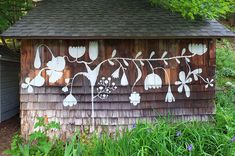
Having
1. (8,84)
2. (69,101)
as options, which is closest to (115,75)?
(69,101)

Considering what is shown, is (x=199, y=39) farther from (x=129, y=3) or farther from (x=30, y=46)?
(x=30, y=46)

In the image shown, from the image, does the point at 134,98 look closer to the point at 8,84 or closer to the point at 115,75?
the point at 115,75

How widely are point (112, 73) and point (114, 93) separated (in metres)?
0.44

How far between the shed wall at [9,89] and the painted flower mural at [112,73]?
3386 mm

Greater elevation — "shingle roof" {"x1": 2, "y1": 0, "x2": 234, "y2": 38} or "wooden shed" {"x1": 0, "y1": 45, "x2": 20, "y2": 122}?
"shingle roof" {"x1": 2, "y1": 0, "x2": 234, "y2": 38}

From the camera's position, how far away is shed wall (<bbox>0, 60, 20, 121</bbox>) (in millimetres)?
9539

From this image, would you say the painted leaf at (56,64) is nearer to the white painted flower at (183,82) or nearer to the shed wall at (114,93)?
the shed wall at (114,93)

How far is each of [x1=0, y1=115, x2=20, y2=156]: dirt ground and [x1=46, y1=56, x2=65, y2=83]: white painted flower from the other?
72.7 inches

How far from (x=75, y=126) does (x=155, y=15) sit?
3199 millimetres

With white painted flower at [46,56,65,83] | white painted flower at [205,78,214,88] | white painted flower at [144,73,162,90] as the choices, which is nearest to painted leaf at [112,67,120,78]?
white painted flower at [144,73,162,90]

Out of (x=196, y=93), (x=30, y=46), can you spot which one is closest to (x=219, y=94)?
(x=196, y=93)

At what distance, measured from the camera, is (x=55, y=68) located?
261 inches

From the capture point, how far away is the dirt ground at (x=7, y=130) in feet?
23.0

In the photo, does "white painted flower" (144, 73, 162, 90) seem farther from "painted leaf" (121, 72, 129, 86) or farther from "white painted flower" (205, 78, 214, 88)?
"white painted flower" (205, 78, 214, 88)
